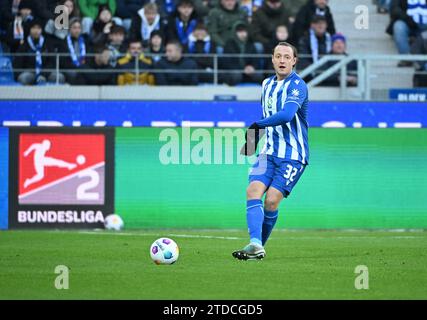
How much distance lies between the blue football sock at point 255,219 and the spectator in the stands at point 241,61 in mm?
8214

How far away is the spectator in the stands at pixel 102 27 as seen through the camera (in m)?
19.6

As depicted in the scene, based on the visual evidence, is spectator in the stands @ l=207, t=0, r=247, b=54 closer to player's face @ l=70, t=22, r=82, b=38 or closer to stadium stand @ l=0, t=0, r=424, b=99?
stadium stand @ l=0, t=0, r=424, b=99

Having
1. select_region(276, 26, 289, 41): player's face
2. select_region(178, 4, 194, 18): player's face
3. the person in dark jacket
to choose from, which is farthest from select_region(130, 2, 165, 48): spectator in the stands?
select_region(276, 26, 289, 41): player's face

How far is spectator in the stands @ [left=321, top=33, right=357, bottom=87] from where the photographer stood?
1950 centimetres

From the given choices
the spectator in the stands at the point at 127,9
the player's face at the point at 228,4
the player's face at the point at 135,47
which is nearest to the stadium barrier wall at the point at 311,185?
the player's face at the point at 135,47

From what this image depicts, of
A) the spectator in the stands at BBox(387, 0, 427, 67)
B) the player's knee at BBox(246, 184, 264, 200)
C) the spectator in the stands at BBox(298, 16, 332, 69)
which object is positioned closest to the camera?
the player's knee at BBox(246, 184, 264, 200)

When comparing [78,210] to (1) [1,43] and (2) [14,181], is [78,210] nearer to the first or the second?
(2) [14,181]

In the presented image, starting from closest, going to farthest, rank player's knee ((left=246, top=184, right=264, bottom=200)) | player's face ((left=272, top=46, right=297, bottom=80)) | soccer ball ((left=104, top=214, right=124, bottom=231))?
player's knee ((left=246, top=184, right=264, bottom=200)), player's face ((left=272, top=46, right=297, bottom=80)), soccer ball ((left=104, top=214, right=124, bottom=231))

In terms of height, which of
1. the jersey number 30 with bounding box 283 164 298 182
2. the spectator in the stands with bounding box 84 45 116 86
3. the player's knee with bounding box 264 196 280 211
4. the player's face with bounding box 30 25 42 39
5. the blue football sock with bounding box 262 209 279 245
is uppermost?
the player's face with bounding box 30 25 42 39

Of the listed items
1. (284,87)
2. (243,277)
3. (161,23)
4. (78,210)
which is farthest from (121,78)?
(243,277)

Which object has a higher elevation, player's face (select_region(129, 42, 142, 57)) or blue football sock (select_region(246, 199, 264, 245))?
player's face (select_region(129, 42, 142, 57))

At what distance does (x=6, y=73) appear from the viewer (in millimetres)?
19031

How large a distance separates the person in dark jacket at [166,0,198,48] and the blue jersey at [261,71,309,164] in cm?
818

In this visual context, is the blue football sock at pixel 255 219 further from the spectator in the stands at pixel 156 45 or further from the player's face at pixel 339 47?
the player's face at pixel 339 47
